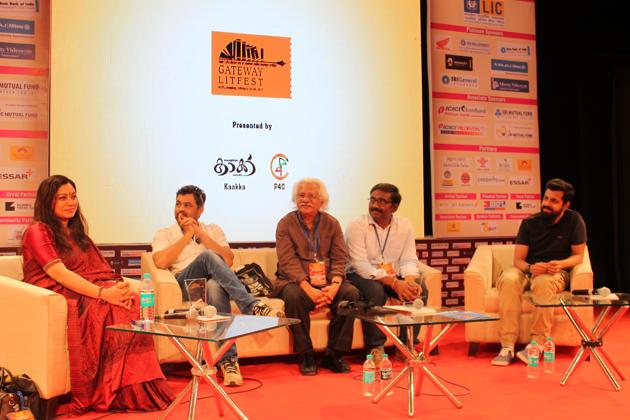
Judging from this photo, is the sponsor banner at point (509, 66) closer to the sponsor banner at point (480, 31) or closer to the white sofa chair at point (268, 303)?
the sponsor banner at point (480, 31)

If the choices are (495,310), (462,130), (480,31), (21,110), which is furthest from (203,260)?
(480,31)

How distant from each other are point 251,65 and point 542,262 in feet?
8.57

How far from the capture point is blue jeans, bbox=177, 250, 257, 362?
4.28m

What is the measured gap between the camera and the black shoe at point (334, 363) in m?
4.34

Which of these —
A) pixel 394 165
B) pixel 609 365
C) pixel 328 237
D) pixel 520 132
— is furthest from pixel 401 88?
pixel 609 365

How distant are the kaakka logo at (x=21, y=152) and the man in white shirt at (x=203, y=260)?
3.91 ft

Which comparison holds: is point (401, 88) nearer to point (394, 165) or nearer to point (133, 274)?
point (394, 165)

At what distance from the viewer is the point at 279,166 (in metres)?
5.63

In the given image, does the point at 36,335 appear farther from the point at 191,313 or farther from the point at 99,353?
the point at 191,313

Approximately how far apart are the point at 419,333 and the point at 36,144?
3.03 meters

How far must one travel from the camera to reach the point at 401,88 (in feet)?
19.8

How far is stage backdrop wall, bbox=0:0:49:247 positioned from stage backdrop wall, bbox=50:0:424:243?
115 mm

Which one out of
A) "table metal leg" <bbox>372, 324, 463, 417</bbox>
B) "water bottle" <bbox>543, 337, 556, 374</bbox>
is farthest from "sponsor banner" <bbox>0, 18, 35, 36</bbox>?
"water bottle" <bbox>543, 337, 556, 374</bbox>

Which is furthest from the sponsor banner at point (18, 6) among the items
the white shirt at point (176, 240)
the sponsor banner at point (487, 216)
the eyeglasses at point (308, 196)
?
the sponsor banner at point (487, 216)
